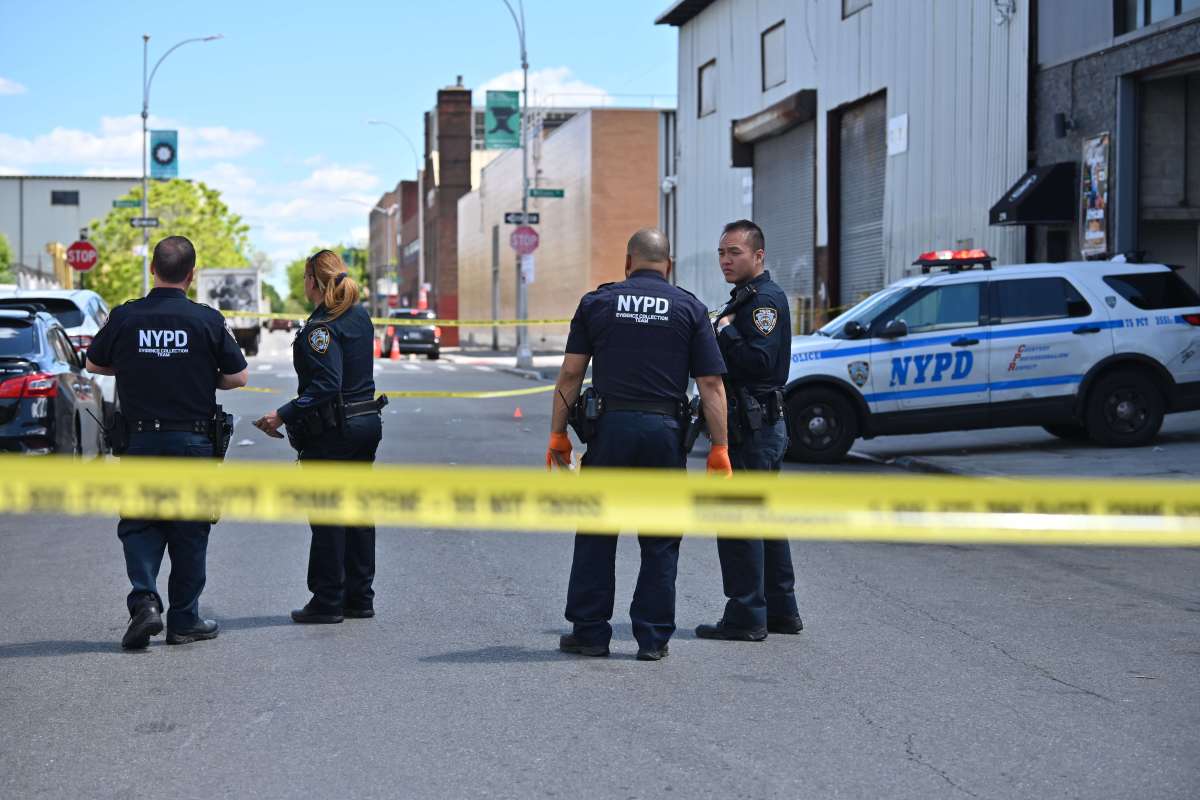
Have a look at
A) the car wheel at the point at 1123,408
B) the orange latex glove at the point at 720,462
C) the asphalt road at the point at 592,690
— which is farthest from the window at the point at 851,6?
the orange latex glove at the point at 720,462

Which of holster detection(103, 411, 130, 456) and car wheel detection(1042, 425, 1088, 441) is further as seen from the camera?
car wheel detection(1042, 425, 1088, 441)

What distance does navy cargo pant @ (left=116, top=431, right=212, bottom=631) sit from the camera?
22.8 feet

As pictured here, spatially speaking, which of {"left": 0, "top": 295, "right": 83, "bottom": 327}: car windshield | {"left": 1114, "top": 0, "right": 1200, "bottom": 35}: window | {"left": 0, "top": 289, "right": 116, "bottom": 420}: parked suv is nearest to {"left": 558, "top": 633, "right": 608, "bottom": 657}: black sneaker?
{"left": 0, "top": 289, "right": 116, "bottom": 420}: parked suv

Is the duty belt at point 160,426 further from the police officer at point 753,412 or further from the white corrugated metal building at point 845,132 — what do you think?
the white corrugated metal building at point 845,132

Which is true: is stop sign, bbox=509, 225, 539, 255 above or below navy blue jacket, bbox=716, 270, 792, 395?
above

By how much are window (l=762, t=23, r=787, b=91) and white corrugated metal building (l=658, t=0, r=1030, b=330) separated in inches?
1.7

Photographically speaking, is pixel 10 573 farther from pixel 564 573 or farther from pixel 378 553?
pixel 564 573

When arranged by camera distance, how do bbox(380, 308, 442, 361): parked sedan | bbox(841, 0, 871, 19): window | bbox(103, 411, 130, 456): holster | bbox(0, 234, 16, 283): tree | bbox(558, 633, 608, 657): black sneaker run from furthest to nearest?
Answer: 1. bbox(0, 234, 16, 283): tree
2. bbox(380, 308, 442, 361): parked sedan
3. bbox(841, 0, 871, 19): window
4. bbox(103, 411, 130, 456): holster
5. bbox(558, 633, 608, 657): black sneaker

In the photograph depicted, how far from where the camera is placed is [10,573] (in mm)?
8992

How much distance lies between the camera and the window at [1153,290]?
51.6 feet

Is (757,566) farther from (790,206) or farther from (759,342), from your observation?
(790,206)

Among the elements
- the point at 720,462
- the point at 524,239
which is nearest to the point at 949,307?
the point at 720,462

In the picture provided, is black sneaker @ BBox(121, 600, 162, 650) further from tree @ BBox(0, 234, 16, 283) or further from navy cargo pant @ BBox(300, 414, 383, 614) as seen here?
tree @ BBox(0, 234, 16, 283)

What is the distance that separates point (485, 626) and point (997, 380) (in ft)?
30.4
